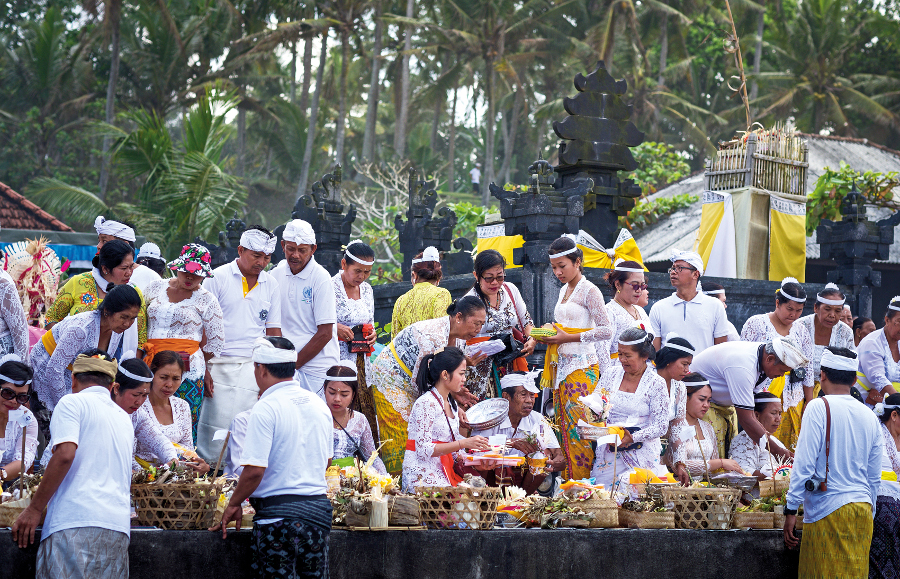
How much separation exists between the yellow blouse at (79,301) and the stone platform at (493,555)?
1.69m

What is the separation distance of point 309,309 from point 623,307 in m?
2.34

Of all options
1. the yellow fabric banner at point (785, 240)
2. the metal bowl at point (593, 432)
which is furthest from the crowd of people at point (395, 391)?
the yellow fabric banner at point (785, 240)

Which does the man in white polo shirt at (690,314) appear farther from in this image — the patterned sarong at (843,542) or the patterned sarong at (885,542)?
the patterned sarong at (843,542)

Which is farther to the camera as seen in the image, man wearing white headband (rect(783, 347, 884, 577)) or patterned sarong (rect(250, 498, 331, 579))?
man wearing white headband (rect(783, 347, 884, 577))

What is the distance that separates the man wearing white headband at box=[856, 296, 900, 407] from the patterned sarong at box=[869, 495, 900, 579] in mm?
2268

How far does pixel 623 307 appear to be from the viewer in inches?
294

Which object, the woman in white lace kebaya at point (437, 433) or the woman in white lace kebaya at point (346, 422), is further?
the woman in white lace kebaya at point (346, 422)

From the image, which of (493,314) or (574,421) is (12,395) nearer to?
(493,314)

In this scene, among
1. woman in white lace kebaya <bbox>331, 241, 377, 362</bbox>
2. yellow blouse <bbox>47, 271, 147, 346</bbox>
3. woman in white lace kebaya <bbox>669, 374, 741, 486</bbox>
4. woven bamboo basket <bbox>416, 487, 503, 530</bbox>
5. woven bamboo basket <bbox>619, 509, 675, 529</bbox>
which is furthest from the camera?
woman in white lace kebaya <bbox>331, 241, 377, 362</bbox>

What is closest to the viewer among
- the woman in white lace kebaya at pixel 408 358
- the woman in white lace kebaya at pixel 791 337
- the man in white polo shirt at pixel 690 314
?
the woman in white lace kebaya at pixel 408 358

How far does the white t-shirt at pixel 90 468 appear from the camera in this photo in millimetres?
4340

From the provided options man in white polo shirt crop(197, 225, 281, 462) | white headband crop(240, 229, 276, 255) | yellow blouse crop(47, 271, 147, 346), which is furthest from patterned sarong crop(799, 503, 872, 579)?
yellow blouse crop(47, 271, 147, 346)

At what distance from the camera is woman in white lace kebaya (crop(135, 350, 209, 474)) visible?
5797mm

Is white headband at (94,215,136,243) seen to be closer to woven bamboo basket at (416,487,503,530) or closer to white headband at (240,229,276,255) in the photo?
white headband at (240,229,276,255)
